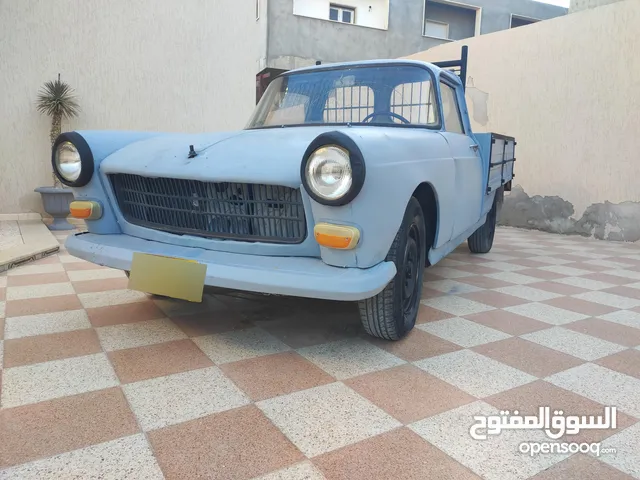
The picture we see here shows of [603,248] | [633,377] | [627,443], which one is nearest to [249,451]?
[627,443]

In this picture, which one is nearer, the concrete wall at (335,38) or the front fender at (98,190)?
the front fender at (98,190)

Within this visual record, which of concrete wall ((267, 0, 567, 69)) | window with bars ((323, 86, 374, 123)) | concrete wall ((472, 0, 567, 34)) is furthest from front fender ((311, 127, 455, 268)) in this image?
concrete wall ((472, 0, 567, 34))

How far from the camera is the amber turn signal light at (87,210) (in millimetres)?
2602

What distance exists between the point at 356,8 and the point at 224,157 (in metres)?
16.7

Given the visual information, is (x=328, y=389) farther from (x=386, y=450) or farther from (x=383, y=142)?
(x=383, y=142)

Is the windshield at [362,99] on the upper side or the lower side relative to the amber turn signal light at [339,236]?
upper

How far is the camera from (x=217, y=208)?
7.62ft

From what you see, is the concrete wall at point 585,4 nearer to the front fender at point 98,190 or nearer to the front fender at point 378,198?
the front fender at point 378,198

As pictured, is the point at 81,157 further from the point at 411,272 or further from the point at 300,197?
the point at 411,272

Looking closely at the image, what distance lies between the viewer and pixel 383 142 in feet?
6.97

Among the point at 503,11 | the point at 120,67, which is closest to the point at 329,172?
the point at 120,67

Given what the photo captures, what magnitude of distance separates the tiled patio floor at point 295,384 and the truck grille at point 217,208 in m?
0.56

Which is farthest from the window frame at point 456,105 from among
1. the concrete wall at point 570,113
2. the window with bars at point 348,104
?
the concrete wall at point 570,113

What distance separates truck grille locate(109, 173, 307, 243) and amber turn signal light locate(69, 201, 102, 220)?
0.17 m
